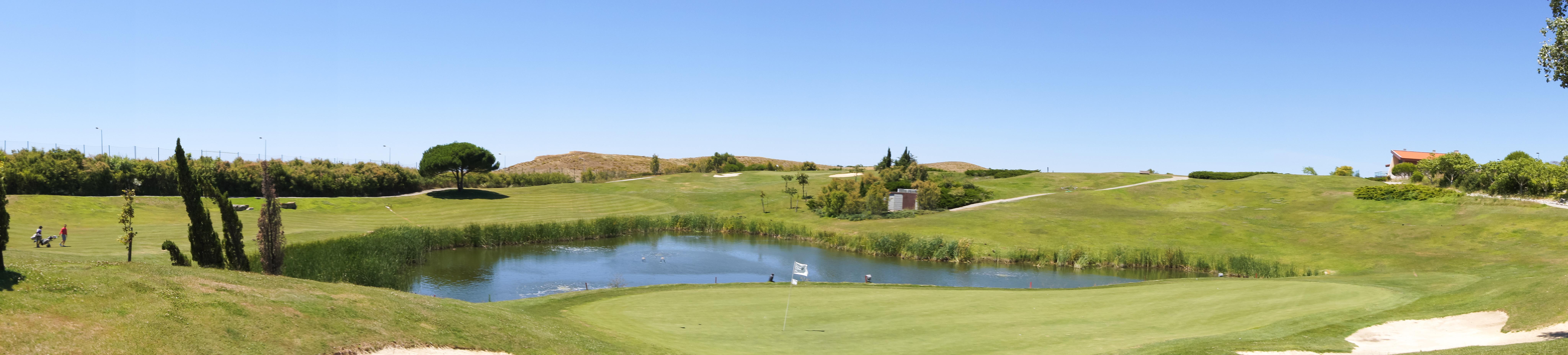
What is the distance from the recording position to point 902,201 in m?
81.2

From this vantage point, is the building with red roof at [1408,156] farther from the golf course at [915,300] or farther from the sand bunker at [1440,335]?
the sand bunker at [1440,335]

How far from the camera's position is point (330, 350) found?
12.8 m

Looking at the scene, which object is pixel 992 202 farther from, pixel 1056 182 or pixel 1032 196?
pixel 1056 182

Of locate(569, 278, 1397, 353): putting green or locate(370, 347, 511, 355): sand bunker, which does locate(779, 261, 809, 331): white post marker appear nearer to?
locate(569, 278, 1397, 353): putting green

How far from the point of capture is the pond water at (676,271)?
40.2 metres

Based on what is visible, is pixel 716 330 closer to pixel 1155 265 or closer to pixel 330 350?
pixel 330 350

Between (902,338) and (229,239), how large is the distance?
75.5 feet

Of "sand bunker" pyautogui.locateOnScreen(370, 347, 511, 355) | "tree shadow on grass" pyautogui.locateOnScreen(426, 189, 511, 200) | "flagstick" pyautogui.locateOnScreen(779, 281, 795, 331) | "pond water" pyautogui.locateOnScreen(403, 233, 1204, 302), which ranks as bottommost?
"pond water" pyautogui.locateOnScreen(403, 233, 1204, 302)

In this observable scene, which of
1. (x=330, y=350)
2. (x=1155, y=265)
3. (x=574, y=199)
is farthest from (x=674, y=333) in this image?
(x=574, y=199)

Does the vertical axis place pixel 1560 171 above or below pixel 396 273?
above

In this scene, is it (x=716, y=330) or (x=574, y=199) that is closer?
(x=716, y=330)

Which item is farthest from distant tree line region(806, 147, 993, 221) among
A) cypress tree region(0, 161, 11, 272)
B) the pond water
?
cypress tree region(0, 161, 11, 272)

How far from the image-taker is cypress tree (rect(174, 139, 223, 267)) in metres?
23.9

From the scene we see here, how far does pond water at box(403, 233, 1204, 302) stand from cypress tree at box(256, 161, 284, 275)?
8.83 m
